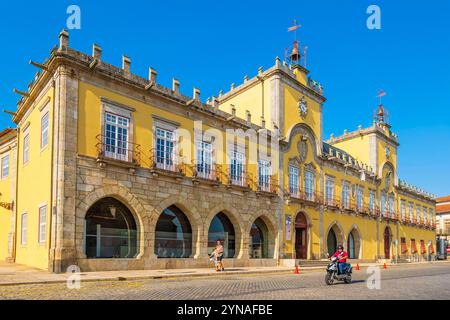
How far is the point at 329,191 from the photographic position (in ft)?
123

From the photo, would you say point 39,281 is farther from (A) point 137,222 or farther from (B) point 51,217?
(A) point 137,222

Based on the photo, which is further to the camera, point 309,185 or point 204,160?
point 309,185

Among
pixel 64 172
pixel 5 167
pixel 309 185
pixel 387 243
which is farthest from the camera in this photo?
pixel 387 243

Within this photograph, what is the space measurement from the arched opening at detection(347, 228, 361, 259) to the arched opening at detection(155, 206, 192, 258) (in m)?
21.7

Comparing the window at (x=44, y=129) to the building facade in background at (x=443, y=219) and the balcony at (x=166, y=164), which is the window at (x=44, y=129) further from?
the building facade in background at (x=443, y=219)

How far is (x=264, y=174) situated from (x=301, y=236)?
680 centimetres

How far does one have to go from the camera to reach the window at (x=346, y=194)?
3966cm

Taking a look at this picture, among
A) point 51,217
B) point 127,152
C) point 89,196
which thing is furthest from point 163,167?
point 51,217

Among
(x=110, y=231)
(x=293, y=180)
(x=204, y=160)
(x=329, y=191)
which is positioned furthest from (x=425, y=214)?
(x=110, y=231)

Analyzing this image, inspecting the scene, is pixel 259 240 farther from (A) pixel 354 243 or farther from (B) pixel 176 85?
(A) pixel 354 243

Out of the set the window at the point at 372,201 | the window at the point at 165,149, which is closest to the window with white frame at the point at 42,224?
the window at the point at 165,149

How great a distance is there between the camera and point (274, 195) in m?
30.1

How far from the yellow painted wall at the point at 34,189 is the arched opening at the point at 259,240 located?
13058 millimetres
